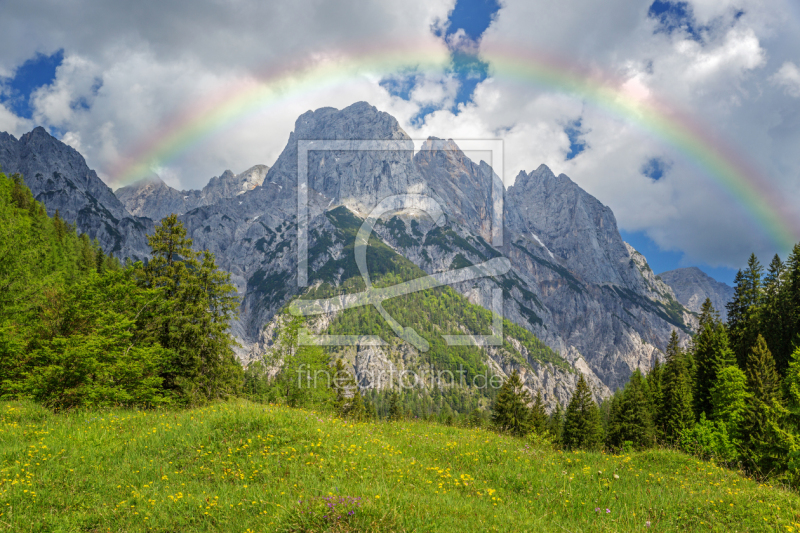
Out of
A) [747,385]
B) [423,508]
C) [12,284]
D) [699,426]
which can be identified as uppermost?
[12,284]

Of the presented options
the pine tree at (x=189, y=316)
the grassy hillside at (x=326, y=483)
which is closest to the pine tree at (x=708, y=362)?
the grassy hillside at (x=326, y=483)

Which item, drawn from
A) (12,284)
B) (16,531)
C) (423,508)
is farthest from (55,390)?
(423,508)

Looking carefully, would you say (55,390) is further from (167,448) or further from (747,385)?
(747,385)

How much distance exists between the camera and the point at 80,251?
67.3 meters

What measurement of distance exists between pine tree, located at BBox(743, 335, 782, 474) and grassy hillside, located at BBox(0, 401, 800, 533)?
2151 cm

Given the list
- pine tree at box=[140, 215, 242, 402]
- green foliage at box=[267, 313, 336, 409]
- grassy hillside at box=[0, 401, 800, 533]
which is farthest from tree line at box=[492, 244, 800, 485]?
pine tree at box=[140, 215, 242, 402]

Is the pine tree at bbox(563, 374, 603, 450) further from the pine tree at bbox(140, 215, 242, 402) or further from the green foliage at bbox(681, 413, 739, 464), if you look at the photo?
the pine tree at bbox(140, 215, 242, 402)

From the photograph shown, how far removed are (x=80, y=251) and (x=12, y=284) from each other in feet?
188

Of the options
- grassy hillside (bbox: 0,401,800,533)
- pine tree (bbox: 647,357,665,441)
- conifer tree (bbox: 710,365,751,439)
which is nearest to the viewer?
grassy hillside (bbox: 0,401,800,533)

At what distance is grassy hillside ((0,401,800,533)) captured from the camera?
6.82 meters

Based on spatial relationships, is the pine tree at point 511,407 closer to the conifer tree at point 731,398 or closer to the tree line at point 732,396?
the tree line at point 732,396

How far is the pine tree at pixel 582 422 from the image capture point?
55.3m

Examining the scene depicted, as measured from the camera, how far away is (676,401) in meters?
44.6

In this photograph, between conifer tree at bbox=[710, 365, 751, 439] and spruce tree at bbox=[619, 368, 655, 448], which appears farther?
spruce tree at bbox=[619, 368, 655, 448]
